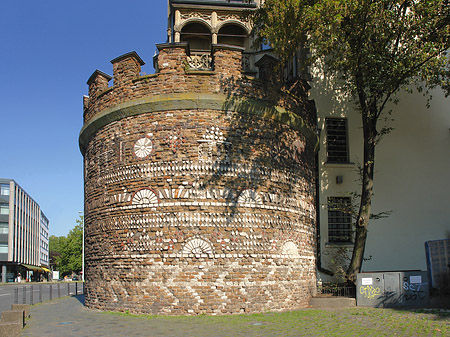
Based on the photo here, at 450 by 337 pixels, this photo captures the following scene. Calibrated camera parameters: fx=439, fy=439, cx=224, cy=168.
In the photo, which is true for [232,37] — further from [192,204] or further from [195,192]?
[192,204]

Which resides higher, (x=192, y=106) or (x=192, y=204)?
(x=192, y=106)

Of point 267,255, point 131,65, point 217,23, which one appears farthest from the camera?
point 217,23

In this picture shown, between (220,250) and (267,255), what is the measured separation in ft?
4.92

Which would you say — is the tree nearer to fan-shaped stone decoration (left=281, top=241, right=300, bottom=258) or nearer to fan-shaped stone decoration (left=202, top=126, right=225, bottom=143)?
fan-shaped stone decoration (left=281, top=241, right=300, bottom=258)

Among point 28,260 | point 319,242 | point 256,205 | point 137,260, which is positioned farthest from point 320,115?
point 28,260

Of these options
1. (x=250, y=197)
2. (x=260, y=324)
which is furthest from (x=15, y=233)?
(x=260, y=324)

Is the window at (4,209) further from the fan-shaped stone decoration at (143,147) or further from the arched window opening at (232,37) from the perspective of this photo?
the fan-shaped stone decoration at (143,147)

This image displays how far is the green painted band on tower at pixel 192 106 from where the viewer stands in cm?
1270

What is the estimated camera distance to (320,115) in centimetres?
1808

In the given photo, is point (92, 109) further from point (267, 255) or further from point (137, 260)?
point (267, 255)

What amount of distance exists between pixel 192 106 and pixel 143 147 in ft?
6.11

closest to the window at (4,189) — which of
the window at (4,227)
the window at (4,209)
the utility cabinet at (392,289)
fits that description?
the window at (4,209)

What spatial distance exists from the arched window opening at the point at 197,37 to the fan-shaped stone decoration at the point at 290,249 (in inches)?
531

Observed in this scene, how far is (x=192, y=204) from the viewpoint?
40.0 ft
